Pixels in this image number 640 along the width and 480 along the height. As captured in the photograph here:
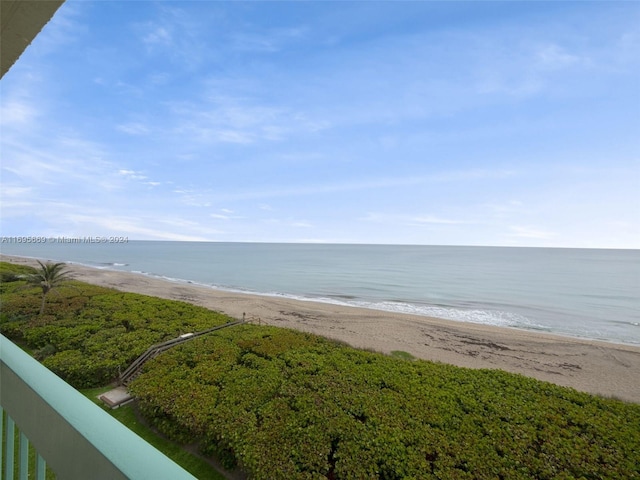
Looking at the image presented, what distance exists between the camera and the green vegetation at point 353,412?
6617 millimetres

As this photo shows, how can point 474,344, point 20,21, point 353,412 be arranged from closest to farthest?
point 20,21 → point 353,412 → point 474,344

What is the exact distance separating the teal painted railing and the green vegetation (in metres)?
6.54

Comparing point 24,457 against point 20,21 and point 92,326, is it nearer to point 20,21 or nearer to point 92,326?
point 20,21

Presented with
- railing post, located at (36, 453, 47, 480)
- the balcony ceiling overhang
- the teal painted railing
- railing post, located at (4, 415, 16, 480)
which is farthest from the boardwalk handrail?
the balcony ceiling overhang

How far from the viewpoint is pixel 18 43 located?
4.79 ft

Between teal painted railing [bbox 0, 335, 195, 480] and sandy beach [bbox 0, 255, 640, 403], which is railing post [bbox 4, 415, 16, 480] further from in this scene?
sandy beach [bbox 0, 255, 640, 403]

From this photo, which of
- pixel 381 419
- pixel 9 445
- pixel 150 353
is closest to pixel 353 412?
pixel 381 419

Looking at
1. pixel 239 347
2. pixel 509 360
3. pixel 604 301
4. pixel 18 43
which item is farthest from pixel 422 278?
pixel 18 43

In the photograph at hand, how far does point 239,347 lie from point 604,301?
137 feet

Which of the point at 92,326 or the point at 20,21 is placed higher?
the point at 20,21

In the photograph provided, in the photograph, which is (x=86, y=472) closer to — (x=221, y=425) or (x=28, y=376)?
(x=28, y=376)

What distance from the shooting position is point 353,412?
8.04 m

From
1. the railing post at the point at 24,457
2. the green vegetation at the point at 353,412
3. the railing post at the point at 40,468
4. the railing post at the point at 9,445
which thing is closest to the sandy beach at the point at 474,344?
the green vegetation at the point at 353,412

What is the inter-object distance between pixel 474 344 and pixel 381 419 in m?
15.4
